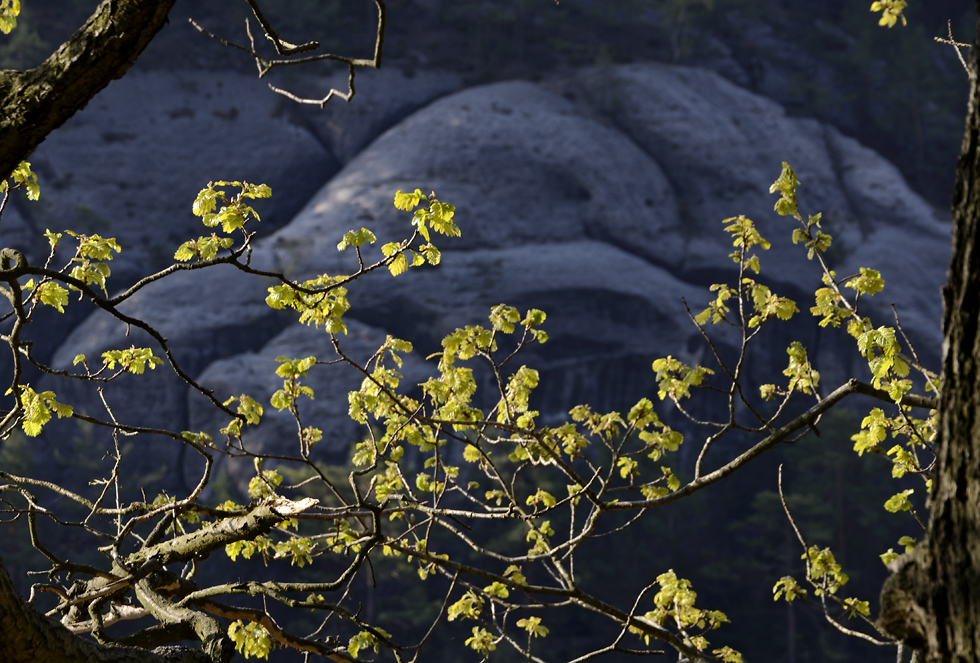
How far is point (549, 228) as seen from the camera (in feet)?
88.1

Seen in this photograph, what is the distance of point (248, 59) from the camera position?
31984 millimetres

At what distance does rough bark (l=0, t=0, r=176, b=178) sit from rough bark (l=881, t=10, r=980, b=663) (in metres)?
1.97

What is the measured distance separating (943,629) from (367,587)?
69.1 ft

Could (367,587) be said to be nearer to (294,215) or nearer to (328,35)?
(294,215)

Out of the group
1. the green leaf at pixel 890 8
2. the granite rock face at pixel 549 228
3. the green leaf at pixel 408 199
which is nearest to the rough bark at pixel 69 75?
the green leaf at pixel 408 199

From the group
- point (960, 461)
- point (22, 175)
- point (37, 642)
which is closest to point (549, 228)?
point (22, 175)

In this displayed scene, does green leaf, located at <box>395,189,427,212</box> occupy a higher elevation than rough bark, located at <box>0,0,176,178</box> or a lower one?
lower

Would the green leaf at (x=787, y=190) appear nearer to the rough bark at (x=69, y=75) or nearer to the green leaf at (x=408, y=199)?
the green leaf at (x=408, y=199)

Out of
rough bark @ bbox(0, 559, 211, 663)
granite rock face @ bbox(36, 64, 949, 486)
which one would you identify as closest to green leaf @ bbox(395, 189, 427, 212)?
rough bark @ bbox(0, 559, 211, 663)

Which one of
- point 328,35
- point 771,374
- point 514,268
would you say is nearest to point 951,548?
point 514,268

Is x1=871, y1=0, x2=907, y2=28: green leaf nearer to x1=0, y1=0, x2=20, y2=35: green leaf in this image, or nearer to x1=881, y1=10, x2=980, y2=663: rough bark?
x1=881, y1=10, x2=980, y2=663: rough bark

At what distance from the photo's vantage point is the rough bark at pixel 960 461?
1346 millimetres

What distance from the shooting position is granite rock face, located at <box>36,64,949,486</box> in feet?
77.1

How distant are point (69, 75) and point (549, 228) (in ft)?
81.9
